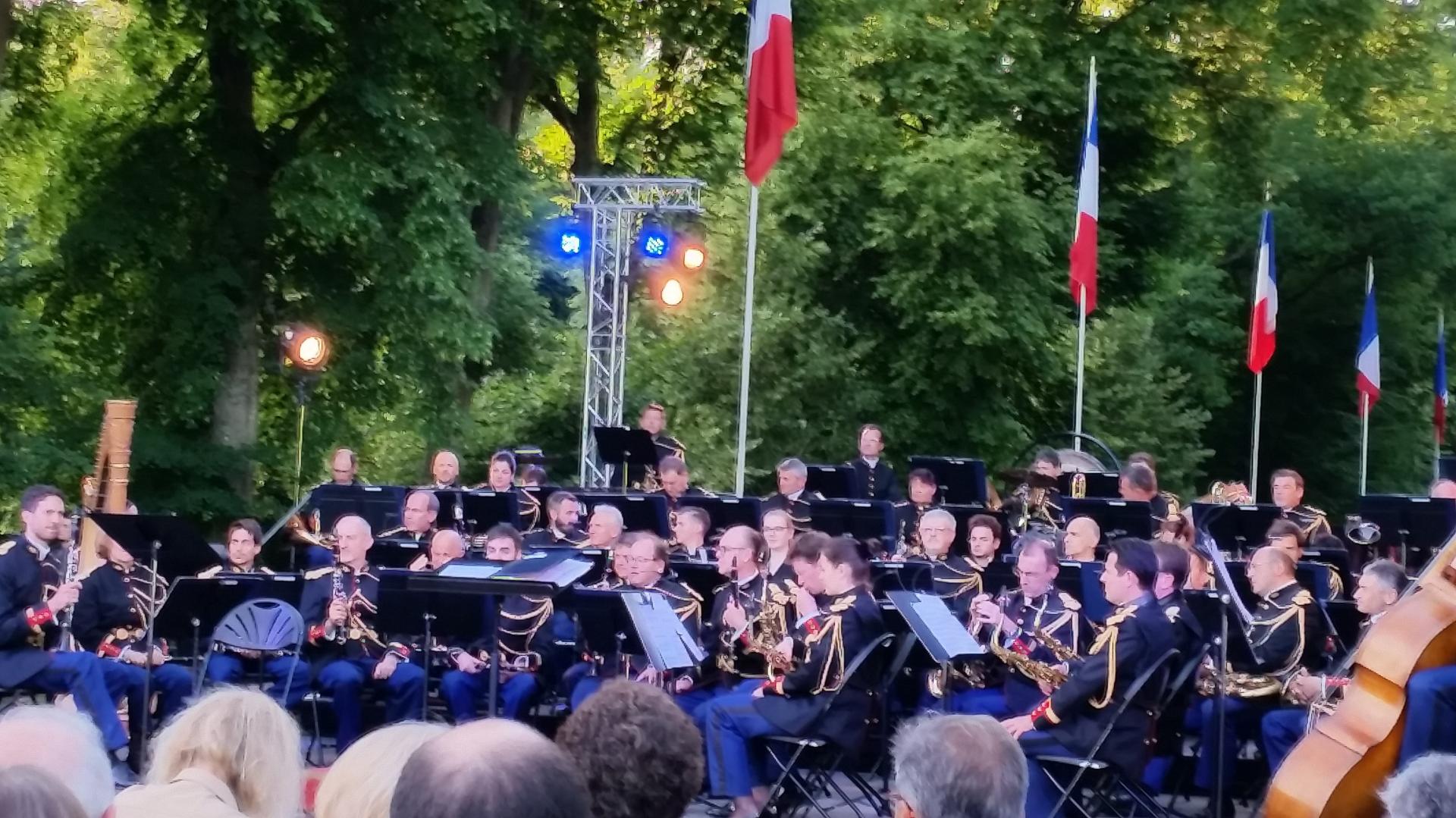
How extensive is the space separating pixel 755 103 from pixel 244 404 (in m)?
8.08

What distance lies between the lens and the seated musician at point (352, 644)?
10.6 meters

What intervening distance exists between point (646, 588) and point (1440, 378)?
22.1 meters

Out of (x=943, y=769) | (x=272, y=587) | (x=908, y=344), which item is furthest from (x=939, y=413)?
(x=943, y=769)

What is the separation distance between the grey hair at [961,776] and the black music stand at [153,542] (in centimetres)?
710

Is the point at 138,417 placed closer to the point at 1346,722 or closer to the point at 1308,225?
the point at 1346,722

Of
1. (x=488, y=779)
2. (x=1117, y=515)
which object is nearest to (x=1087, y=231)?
(x=1117, y=515)

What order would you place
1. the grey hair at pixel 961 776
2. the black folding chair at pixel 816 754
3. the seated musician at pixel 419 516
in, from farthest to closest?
1. the seated musician at pixel 419 516
2. the black folding chair at pixel 816 754
3. the grey hair at pixel 961 776

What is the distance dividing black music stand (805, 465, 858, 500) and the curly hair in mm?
10213

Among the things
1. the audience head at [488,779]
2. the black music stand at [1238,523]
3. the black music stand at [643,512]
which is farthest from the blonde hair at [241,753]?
the black music stand at [1238,523]

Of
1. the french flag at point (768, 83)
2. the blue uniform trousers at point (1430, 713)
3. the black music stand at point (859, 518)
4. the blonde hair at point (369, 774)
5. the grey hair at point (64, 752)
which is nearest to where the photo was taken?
the grey hair at point (64, 752)

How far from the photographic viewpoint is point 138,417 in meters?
19.8

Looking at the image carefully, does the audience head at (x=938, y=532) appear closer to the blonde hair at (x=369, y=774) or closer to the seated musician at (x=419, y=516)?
the seated musician at (x=419, y=516)

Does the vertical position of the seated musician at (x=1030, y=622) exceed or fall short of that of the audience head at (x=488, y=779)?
it falls short

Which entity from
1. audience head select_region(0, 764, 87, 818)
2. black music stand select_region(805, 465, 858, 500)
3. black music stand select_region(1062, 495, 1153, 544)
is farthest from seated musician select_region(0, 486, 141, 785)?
audience head select_region(0, 764, 87, 818)
